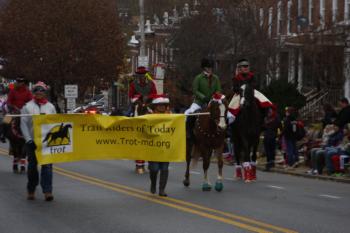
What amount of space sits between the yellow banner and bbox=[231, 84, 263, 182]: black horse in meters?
2.97

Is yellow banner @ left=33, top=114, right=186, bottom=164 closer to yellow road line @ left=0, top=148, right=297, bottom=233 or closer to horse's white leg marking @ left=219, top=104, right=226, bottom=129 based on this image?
yellow road line @ left=0, top=148, right=297, bottom=233

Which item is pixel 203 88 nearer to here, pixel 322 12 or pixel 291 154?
pixel 291 154

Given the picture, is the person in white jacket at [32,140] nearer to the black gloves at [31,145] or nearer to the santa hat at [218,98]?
the black gloves at [31,145]

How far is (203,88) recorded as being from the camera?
1709 centimetres

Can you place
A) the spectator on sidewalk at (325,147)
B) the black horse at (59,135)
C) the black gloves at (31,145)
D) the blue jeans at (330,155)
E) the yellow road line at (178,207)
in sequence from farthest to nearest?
the spectator on sidewalk at (325,147)
the blue jeans at (330,155)
the black horse at (59,135)
the black gloves at (31,145)
the yellow road line at (178,207)

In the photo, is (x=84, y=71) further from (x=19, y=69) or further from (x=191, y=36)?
(x=191, y=36)

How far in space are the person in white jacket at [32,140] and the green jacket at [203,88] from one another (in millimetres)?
3265

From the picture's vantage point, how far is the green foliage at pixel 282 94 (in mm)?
36938

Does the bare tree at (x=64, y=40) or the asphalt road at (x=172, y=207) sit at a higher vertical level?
the bare tree at (x=64, y=40)

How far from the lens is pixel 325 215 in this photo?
1307cm

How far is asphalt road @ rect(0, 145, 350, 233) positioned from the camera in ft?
38.9

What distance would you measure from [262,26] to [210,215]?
A: 29183 mm

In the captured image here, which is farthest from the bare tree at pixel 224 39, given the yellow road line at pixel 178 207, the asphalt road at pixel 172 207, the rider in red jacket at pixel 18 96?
the yellow road line at pixel 178 207

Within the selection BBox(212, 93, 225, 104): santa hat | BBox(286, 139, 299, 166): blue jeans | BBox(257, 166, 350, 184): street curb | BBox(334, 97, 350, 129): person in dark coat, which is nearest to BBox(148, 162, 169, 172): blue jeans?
BBox(212, 93, 225, 104): santa hat
